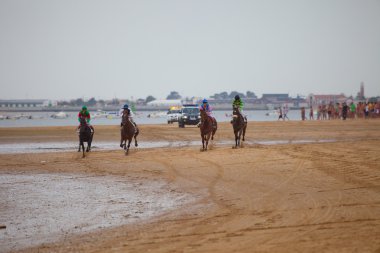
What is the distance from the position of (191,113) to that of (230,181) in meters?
37.2

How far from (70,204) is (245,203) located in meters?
3.73

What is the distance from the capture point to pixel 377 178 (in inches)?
554

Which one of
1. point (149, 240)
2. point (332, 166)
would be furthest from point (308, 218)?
point (332, 166)

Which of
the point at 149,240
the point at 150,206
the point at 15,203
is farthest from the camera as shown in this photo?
the point at 15,203

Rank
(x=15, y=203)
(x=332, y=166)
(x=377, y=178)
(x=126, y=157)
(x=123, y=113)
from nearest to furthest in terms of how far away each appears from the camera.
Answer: (x=15, y=203) < (x=377, y=178) < (x=332, y=166) < (x=126, y=157) < (x=123, y=113)

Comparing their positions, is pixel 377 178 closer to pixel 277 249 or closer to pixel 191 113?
pixel 277 249

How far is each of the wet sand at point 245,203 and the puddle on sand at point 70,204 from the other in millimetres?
174

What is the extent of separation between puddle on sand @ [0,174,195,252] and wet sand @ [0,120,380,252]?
17 centimetres

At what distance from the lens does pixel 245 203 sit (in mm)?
11211

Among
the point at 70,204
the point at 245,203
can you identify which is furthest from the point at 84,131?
the point at 245,203

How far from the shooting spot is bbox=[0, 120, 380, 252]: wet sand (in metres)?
7.95

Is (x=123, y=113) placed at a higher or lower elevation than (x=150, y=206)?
higher

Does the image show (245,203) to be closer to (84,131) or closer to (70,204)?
(70,204)

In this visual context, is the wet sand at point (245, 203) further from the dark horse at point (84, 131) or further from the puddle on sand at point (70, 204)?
the dark horse at point (84, 131)
